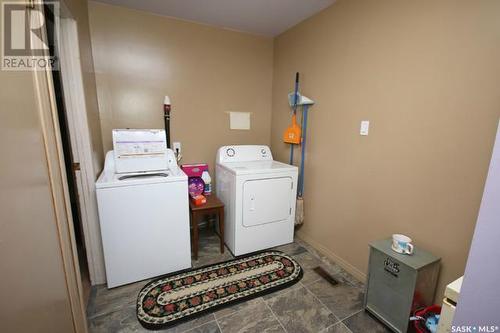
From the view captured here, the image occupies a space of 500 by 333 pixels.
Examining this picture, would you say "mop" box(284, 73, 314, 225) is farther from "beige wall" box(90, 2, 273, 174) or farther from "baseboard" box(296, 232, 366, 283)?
"beige wall" box(90, 2, 273, 174)

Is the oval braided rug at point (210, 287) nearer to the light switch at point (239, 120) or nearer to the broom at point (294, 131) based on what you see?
the broom at point (294, 131)

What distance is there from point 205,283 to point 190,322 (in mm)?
373

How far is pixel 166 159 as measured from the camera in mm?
2152

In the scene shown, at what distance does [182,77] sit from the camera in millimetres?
2576

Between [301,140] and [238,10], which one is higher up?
[238,10]

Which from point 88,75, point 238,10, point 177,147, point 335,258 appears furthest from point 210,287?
point 238,10

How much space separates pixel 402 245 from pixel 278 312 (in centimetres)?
100

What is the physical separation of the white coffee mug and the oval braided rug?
891mm

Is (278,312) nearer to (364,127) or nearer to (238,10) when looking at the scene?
(364,127)

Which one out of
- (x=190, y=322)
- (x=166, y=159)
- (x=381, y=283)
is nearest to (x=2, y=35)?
(x=166, y=159)

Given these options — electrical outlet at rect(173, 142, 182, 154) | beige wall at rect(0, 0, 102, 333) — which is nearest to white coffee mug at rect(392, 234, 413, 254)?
beige wall at rect(0, 0, 102, 333)

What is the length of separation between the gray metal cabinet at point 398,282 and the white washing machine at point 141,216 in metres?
1.54

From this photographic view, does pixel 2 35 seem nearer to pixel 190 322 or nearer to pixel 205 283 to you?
pixel 190 322
